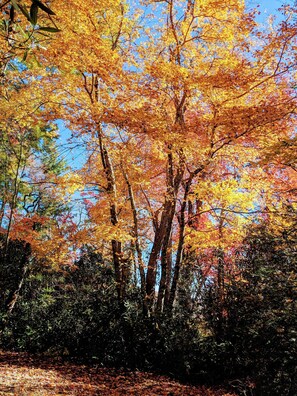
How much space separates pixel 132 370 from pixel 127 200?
4402mm

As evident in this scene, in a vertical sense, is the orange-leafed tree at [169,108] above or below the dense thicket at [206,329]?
above

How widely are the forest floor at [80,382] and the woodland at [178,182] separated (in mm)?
468

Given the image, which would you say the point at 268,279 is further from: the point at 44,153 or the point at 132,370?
the point at 44,153

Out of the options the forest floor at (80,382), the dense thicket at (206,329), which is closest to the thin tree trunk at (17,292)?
the dense thicket at (206,329)

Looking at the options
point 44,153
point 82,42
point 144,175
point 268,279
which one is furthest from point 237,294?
point 44,153

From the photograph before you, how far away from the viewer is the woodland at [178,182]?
19.4ft

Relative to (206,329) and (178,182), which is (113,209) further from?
(206,329)

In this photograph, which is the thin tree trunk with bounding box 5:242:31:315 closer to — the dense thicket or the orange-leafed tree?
the dense thicket

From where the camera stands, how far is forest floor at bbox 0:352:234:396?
6.11 metres

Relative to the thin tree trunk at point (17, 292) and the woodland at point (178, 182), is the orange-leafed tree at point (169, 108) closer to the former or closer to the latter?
the woodland at point (178, 182)

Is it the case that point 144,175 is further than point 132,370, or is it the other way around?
point 144,175

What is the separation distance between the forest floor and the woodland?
18.4 inches

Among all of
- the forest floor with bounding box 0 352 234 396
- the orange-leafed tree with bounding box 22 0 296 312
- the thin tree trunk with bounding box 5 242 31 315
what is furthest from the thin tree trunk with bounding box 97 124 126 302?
the thin tree trunk with bounding box 5 242 31 315

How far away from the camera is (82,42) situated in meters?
6.04
